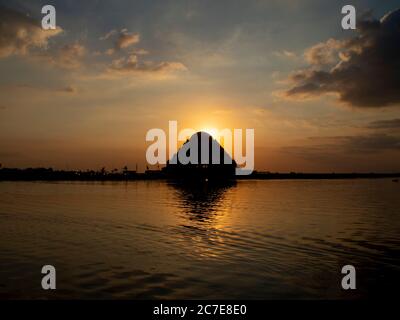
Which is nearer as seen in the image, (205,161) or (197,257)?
(197,257)

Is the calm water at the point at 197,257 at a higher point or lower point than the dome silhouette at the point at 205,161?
lower

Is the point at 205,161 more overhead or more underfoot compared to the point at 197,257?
more overhead

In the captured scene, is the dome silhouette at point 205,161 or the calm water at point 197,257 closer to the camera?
the calm water at point 197,257

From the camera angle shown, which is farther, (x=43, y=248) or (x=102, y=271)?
(x=43, y=248)

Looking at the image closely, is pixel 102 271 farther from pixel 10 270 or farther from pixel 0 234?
pixel 0 234

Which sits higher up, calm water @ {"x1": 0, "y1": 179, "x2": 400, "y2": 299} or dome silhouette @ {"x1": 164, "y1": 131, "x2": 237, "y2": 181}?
dome silhouette @ {"x1": 164, "y1": 131, "x2": 237, "y2": 181}

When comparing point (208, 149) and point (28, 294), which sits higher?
point (208, 149)

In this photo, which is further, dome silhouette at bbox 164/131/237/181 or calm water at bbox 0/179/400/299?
dome silhouette at bbox 164/131/237/181

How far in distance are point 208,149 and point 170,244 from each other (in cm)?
17244
